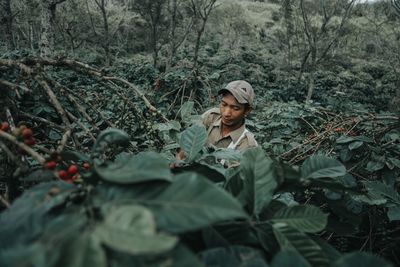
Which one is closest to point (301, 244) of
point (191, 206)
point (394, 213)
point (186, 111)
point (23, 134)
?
point (191, 206)

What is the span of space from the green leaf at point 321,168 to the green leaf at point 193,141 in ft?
1.09

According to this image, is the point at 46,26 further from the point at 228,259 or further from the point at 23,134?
the point at 228,259

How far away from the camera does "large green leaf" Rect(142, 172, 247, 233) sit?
513 mm

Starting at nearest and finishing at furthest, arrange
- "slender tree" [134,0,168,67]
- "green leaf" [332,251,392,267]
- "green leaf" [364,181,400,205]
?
1. "green leaf" [332,251,392,267]
2. "green leaf" [364,181,400,205]
3. "slender tree" [134,0,168,67]

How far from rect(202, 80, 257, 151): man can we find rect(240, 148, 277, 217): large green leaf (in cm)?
153

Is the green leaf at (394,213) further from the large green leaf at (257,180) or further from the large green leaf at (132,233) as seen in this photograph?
the large green leaf at (132,233)

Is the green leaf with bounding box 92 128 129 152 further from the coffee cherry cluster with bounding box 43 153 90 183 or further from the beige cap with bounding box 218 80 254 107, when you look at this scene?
the beige cap with bounding box 218 80 254 107

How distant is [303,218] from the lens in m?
0.75

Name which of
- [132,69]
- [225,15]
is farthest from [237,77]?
[225,15]

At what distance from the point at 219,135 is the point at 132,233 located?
2.13m

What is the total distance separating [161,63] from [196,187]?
12.9 m

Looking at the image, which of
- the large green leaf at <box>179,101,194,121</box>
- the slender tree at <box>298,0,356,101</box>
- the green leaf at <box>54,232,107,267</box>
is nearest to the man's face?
the large green leaf at <box>179,101,194,121</box>

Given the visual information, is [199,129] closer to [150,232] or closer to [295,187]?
[295,187]

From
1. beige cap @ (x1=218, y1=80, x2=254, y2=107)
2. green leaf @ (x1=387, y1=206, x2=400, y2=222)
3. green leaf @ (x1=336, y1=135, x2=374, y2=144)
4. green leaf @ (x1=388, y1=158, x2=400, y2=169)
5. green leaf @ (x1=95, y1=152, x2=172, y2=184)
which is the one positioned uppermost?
green leaf @ (x1=95, y1=152, x2=172, y2=184)
